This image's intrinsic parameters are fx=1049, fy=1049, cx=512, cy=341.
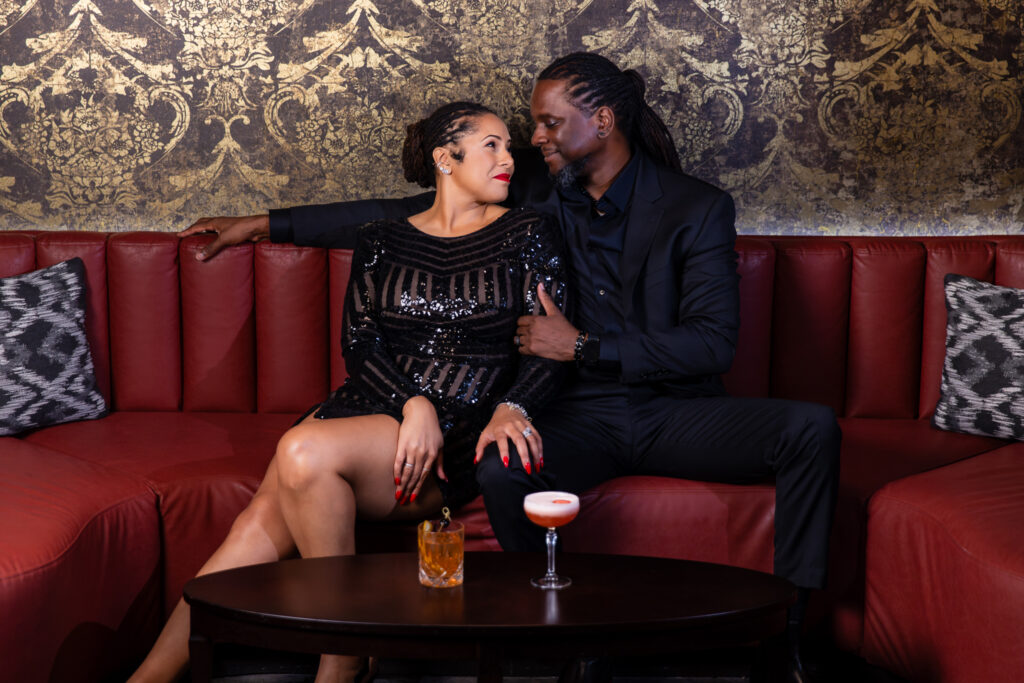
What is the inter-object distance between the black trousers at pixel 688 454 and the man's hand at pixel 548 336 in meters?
0.16

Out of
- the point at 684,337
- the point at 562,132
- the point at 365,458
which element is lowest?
the point at 365,458

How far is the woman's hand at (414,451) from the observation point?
229cm

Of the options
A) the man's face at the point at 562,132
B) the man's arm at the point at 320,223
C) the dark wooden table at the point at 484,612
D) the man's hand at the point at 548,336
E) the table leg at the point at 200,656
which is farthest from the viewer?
the man's arm at the point at 320,223

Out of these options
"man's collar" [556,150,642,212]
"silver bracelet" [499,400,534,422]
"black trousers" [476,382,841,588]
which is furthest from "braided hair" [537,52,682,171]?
"silver bracelet" [499,400,534,422]

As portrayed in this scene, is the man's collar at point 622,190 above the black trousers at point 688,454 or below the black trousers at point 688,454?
above

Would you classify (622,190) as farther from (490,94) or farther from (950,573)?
(950,573)

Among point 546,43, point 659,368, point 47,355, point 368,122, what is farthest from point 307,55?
point 659,368

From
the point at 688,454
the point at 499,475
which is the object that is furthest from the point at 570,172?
the point at 499,475

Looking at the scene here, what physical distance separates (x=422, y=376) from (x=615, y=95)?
94cm

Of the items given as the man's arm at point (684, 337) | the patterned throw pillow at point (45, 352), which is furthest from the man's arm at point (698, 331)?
the patterned throw pillow at point (45, 352)

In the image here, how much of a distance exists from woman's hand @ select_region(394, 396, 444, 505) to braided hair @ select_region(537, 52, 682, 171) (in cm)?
98

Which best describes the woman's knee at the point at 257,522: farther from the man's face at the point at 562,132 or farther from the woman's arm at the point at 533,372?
the man's face at the point at 562,132

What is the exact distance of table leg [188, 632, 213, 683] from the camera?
5.59 ft

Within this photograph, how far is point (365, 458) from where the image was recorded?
2.26 metres
